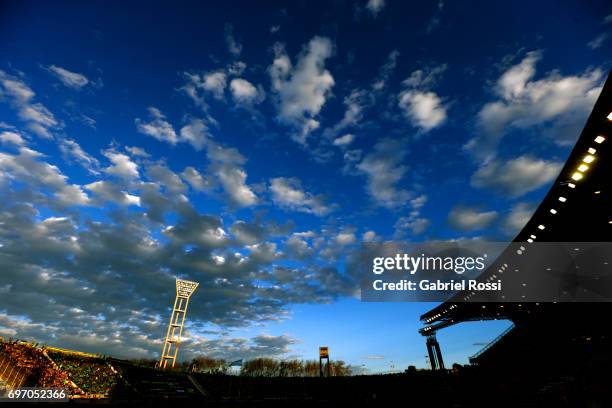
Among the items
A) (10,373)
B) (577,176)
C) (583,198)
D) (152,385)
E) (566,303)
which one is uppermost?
(577,176)

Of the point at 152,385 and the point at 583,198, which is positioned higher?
the point at 583,198

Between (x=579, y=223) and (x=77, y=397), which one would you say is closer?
(x=579, y=223)

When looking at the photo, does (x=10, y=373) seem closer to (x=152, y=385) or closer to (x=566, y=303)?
(x=152, y=385)

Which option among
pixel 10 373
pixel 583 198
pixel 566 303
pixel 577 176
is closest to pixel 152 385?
pixel 10 373

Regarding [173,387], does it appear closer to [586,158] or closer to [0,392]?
[0,392]

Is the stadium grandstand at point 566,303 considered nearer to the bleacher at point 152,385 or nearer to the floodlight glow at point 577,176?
the floodlight glow at point 577,176

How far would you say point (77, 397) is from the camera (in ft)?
72.2

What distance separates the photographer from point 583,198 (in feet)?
57.3

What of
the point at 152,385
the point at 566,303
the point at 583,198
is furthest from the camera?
the point at 566,303

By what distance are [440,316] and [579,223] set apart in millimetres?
27936

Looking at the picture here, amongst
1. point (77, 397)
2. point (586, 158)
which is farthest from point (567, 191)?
→ point (77, 397)

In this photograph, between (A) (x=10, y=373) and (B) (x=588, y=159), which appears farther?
(A) (x=10, y=373)

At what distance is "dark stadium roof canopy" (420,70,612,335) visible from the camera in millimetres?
13180

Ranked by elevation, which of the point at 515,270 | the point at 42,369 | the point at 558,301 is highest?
the point at 515,270
